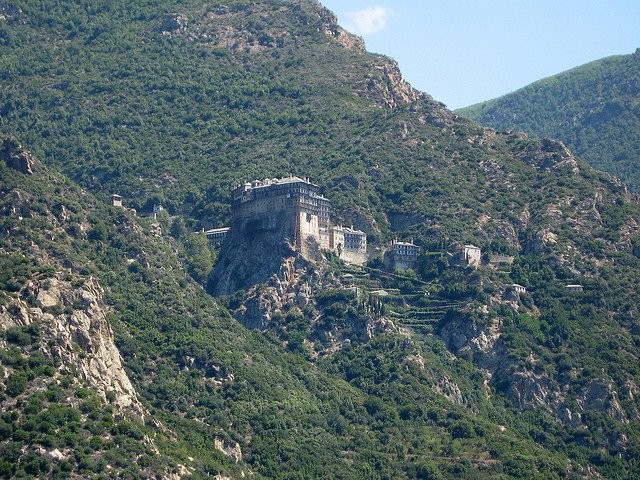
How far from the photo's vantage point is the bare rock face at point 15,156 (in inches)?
6624

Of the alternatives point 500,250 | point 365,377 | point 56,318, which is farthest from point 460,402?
point 56,318

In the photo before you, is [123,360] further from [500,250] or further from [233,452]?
[500,250]

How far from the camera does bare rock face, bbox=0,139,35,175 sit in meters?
168

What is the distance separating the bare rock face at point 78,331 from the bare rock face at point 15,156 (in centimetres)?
2829

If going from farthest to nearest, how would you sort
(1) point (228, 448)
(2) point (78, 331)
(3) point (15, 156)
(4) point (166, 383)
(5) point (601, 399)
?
1. (5) point (601, 399)
2. (3) point (15, 156)
3. (4) point (166, 383)
4. (1) point (228, 448)
5. (2) point (78, 331)

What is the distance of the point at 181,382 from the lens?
153875 millimetres

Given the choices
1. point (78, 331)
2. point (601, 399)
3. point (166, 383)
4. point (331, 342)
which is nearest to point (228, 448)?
point (166, 383)

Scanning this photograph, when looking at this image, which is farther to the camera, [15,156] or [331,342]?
[331,342]

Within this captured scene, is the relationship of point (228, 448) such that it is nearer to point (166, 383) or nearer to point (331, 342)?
point (166, 383)

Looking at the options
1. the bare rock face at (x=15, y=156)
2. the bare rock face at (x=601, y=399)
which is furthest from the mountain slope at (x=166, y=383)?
the bare rock face at (x=601, y=399)

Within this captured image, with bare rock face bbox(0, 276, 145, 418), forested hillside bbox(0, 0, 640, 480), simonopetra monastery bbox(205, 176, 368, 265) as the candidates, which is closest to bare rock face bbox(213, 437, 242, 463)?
forested hillside bbox(0, 0, 640, 480)

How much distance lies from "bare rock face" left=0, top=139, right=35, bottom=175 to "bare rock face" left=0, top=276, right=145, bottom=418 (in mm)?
28290

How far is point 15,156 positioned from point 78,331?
118 ft

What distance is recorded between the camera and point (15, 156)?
168 metres
